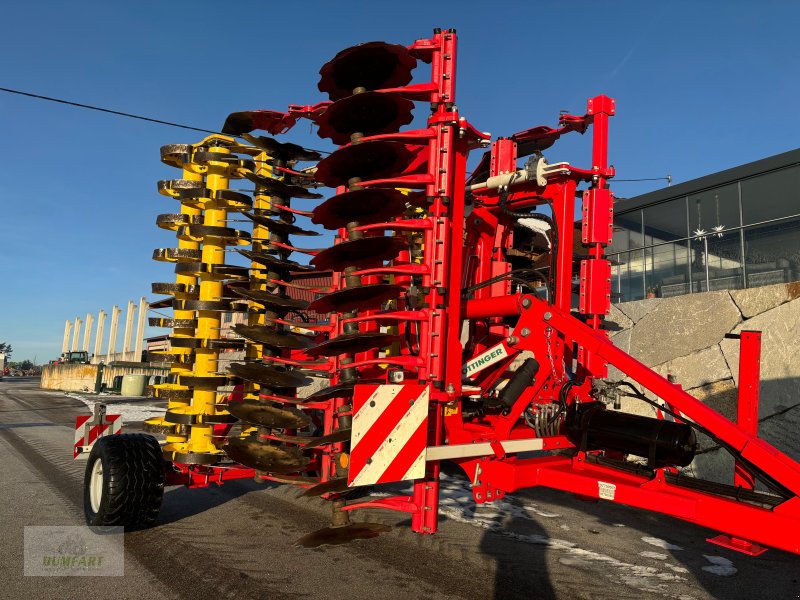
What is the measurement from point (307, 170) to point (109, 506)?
11.3 feet

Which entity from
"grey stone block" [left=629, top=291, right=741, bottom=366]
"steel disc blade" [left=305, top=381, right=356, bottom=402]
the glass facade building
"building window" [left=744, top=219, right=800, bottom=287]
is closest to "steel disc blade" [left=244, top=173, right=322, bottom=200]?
"steel disc blade" [left=305, top=381, right=356, bottom=402]

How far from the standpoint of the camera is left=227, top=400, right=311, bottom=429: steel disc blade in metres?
4.87

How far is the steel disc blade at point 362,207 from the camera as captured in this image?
390 cm

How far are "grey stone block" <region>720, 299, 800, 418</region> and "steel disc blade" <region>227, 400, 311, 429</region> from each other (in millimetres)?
5559

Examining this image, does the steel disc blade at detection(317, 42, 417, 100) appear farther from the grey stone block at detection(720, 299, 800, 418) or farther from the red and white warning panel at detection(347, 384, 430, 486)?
the grey stone block at detection(720, 299, 800, 418)

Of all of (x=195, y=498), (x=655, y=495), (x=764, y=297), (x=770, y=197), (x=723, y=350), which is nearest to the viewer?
(x=655, y=495)

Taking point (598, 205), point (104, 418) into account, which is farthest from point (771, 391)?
point (104, 418)

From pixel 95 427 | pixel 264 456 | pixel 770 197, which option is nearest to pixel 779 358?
pixel 770 197

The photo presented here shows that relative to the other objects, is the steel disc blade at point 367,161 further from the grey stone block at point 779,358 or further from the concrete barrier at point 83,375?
the concrete barrier at point 83,375

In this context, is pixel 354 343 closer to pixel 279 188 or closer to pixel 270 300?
pixel 270 300

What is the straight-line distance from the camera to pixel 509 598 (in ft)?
11.5

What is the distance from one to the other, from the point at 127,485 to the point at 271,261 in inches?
88.1

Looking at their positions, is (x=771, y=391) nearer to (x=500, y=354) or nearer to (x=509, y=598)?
(x=500, y=354)

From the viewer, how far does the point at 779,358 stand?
7426 millimetres
